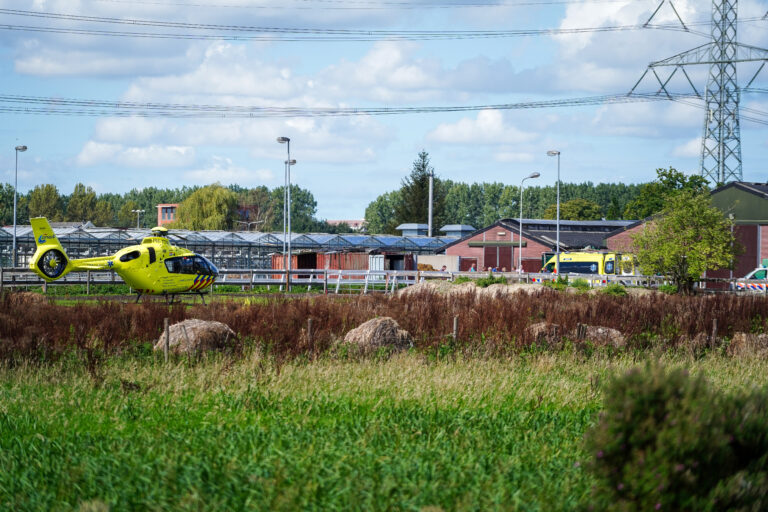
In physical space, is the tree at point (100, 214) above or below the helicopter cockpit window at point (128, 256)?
above

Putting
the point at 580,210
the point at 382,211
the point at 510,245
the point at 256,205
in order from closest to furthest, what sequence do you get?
1. the point at 510,245
2. the point at 580,210
3. the point at 256,205
4. the point at 382,211

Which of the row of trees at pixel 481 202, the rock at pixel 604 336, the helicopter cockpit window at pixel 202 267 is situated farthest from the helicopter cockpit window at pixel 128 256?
the row of trees at pixel 481 202

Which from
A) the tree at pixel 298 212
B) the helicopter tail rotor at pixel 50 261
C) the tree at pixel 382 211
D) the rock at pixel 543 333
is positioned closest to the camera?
the rock at pixel 543 333

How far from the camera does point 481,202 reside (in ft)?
595

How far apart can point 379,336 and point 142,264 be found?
1618cm

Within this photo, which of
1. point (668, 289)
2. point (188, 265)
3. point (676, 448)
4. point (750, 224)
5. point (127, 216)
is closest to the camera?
point (676, 448)

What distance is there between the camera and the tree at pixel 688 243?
34969 millimetres

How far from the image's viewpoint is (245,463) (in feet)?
23.7

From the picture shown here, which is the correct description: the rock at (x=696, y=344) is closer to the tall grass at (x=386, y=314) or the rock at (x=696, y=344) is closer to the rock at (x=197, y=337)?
the tall grass at (x=386, y=314)

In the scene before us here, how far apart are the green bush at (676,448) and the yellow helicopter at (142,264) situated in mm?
24496

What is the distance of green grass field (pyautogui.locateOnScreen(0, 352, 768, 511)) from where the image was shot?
650 cm

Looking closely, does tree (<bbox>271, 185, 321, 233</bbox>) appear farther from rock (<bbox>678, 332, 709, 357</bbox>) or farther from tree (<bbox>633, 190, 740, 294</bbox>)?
rock (<bbox>678, 332, 709, 357</bbox>)

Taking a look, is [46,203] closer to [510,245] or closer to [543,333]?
[510,245]

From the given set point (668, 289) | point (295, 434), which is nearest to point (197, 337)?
point (295, 434)
